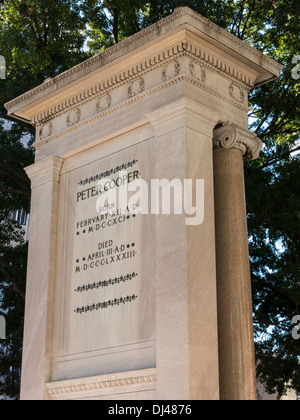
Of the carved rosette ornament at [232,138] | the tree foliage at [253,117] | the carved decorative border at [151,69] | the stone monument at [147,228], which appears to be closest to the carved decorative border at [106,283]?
the stone monument at [147,228]

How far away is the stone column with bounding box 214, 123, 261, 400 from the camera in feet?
28.7

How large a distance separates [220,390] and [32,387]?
9.60 ft

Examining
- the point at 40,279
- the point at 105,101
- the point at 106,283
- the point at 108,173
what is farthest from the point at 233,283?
the point at 105,101

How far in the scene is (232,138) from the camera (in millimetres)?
9594

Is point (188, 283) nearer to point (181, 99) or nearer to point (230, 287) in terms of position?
point (230, 287)

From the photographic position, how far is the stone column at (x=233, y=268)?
28.7 feet

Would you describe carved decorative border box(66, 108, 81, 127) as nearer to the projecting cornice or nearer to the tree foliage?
the projecting cornice

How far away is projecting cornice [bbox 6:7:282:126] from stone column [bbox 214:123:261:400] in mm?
806

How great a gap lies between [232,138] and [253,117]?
11.1 meters

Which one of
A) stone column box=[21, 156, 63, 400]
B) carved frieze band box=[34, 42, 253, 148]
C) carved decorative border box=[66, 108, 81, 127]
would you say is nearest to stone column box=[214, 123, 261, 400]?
carved frieze band box=[34, 42, 253, 148]

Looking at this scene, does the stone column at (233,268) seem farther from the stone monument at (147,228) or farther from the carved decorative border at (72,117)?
the carved decorative border at (72,117)

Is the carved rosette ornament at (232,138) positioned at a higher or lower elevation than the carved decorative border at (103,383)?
higher

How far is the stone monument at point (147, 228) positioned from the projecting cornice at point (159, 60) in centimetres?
2

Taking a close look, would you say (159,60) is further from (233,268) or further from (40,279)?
(40,279)
